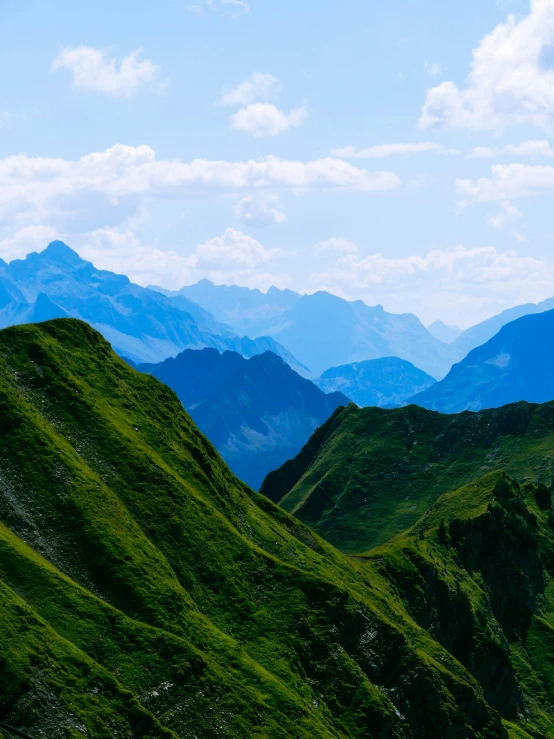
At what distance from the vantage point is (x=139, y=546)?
515 ft

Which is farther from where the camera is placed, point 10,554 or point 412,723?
point 412,723

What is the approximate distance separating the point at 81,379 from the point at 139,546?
47.5 meters

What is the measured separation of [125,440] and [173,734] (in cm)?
6803

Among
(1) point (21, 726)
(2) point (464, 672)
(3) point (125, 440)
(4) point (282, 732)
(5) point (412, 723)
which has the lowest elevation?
(1) point (21, 726)

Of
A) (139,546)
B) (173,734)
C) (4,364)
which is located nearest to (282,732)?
(173,734)

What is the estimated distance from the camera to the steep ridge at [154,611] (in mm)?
122938

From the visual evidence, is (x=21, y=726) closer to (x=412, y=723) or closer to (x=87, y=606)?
(x=87, y=606)

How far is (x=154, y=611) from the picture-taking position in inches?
5684

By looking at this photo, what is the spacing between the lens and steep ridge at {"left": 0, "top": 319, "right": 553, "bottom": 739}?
12294cm

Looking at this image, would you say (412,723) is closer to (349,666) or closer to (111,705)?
(349,666)

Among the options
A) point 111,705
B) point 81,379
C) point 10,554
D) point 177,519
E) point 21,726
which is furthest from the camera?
point 81,379

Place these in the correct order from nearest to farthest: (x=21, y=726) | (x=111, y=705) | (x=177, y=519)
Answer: (x=21, y=726) → (x=111, y=705) → (x=177, y=519)

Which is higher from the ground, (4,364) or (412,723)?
(4,364)

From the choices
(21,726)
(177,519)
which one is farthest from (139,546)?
(21,726)
